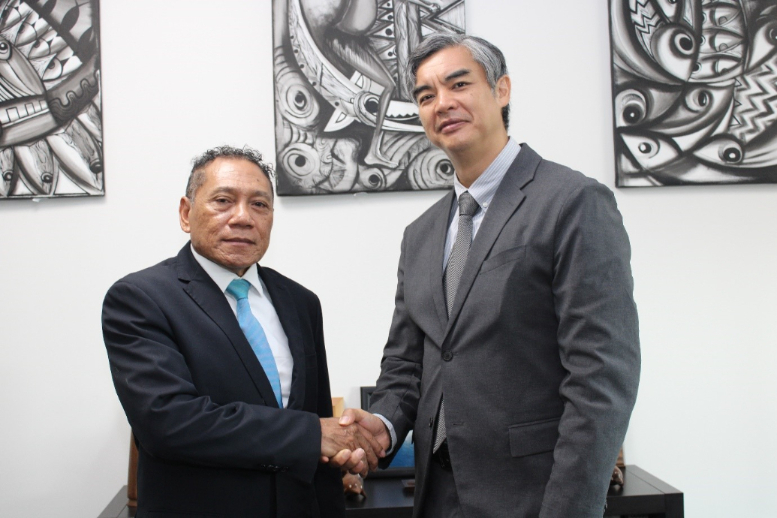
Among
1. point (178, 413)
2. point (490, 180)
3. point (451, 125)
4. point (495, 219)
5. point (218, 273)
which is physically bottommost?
point (178, 413)

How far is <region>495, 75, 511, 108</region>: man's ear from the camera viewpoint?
1.68 m

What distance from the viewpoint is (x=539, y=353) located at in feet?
4.59

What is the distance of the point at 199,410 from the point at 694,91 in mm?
2345

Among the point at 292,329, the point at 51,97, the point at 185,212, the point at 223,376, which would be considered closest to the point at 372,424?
the point at 292,329

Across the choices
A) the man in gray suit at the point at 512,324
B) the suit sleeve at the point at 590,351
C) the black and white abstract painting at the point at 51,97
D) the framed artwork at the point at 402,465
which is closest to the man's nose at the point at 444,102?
the man in gray suit at the point at 512,324

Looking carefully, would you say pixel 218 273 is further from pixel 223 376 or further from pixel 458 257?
pixel 458 257

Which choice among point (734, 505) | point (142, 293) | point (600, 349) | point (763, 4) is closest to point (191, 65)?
point (142, 293)

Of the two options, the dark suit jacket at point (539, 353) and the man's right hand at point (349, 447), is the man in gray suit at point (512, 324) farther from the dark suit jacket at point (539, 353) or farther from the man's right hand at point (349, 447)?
the man's right hand at point (349, 447)

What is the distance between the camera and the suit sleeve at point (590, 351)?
1.27 metres

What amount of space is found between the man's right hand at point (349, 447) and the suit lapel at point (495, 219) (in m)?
0.40

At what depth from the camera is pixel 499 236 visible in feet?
4.80


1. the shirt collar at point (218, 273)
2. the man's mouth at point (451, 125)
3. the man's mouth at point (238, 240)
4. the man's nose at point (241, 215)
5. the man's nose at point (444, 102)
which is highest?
the man's nose at point (444, 102)

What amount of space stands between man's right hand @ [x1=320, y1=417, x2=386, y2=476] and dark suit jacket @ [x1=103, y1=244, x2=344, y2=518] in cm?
9

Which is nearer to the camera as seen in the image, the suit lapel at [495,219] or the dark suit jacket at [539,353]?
the dark suit jacket at [539,353]
